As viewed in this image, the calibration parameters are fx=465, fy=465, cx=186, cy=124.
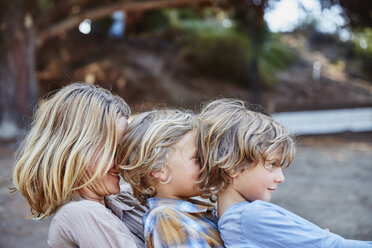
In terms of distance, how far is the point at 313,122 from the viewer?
11172 mm

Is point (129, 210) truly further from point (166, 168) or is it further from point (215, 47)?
point (215, 47)

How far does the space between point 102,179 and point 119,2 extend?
9066 millimetres

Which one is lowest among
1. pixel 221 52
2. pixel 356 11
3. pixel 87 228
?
pixel 221 52

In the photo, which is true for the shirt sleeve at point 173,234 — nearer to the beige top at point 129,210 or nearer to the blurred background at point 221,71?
the beige top at point 129,210

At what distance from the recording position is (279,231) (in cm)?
135

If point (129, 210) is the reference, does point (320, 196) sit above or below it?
below

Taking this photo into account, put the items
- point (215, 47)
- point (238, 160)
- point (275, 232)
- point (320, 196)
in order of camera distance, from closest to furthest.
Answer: point (275, 232) → point (238, 160) → point (320, 196) → point (215, 47)

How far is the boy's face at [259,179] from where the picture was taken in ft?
4.93

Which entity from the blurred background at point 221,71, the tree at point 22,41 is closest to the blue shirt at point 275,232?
the blurred background at point 221,71

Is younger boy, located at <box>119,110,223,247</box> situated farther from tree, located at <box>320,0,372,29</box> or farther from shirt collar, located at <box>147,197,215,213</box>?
tree, located at <box>320,0,372,29</box>

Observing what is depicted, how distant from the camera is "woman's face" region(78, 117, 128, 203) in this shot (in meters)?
1.61

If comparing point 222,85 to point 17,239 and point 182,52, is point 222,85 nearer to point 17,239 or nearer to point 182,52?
point 182,52

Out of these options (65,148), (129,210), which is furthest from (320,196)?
(65,148)

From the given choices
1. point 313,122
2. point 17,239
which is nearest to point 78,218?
point 17,239
